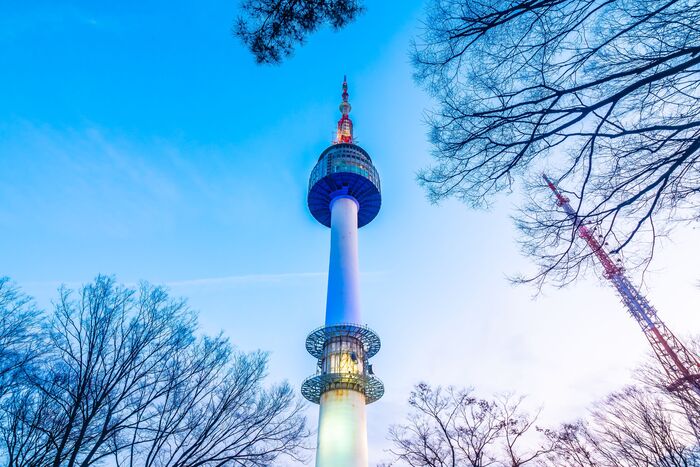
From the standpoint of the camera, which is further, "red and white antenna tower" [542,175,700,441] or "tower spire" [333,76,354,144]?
"tower spire" [333,76,354,144]

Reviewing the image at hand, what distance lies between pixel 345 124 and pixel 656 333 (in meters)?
38.0

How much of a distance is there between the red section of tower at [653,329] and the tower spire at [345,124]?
32197 millimetres

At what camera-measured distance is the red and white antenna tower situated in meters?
6.19

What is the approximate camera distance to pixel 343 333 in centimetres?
2836

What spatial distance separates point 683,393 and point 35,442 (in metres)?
23.5

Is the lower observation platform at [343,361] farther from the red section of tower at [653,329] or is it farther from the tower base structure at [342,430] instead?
the red section of tower at [653,329]

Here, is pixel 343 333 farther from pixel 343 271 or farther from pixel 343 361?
pixel 343 271

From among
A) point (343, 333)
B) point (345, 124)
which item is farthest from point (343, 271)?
point (345, 124)

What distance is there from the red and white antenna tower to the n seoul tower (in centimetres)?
1741

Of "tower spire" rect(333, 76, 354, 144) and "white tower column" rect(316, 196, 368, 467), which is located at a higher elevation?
"tower spire" rect(333, 76, 354, 144)

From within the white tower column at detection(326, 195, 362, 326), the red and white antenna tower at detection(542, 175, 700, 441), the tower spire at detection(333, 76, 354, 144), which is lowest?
the red and white antenna tower at detection(542, 175, 700, 441)

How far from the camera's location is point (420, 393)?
885 inches

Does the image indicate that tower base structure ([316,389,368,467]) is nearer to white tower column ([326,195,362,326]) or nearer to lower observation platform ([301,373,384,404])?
lower observation platform ([301,373,384,404])

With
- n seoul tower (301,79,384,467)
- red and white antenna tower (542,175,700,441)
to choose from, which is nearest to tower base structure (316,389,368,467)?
n seoul tower (301,79,384,467)
